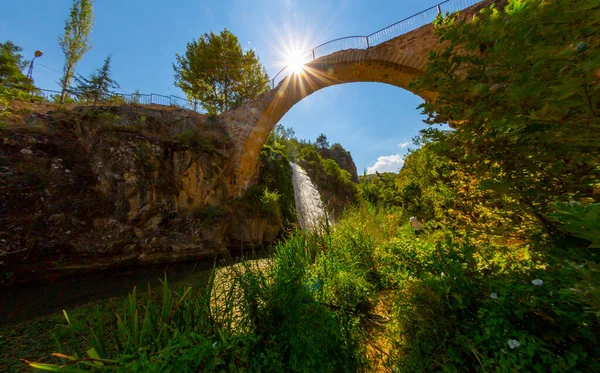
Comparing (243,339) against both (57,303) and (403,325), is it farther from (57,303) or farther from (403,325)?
(57,303)

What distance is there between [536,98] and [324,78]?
802 centimetres

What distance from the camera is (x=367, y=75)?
7.14 meters

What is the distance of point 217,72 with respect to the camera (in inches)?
529

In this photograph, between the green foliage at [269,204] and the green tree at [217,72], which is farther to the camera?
the green tree at [217,72]

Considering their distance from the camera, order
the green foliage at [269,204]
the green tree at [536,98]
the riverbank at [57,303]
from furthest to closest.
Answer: the green foliage at [269,204] < the riverbank at [57,303] < the green tree at [536,98]

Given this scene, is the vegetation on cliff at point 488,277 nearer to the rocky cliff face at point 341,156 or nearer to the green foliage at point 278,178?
the green foliage at point 278,178

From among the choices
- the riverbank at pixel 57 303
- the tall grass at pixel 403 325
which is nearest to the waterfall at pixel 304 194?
the riverbank at pixel 57 303

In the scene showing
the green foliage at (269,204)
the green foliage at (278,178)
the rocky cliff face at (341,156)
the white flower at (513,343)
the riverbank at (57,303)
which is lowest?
the riverbank at (57,303)

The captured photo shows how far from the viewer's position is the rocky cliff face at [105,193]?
4.54m

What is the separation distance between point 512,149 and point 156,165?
26.0 ft

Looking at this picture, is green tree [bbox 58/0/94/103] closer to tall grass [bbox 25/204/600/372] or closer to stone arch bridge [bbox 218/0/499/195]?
stone arch bridge [bbox 218/0/499/195]

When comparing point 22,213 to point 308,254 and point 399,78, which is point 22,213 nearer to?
point 308,254


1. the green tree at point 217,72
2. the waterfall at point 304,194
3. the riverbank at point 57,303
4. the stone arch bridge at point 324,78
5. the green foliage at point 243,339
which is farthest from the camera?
the green tree at point 217,72

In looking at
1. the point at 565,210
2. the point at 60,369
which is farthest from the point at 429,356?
the point at 60,369
